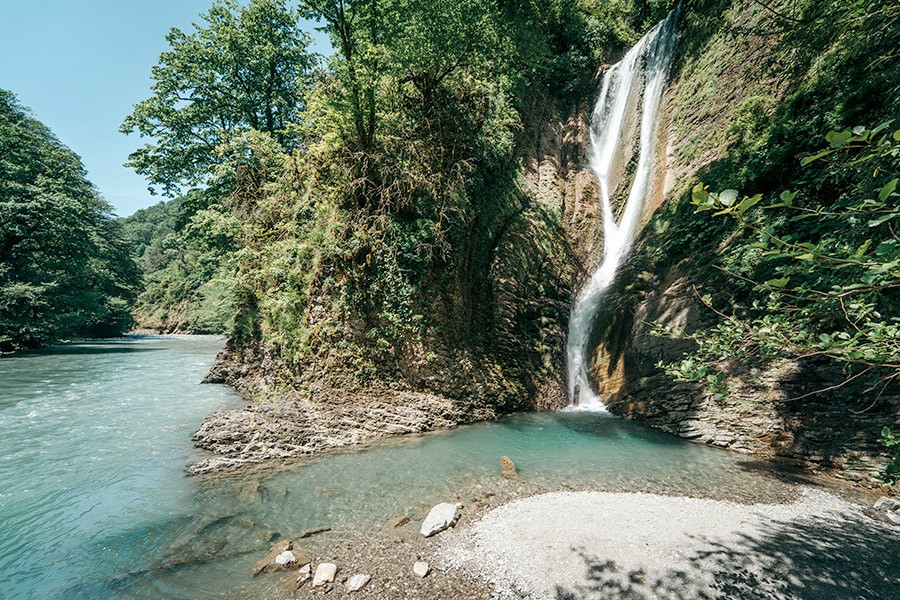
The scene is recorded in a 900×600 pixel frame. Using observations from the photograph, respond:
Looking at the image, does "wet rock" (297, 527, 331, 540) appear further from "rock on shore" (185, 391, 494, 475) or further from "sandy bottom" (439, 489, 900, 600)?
"rock on shore" (185, 391, 494, 475)

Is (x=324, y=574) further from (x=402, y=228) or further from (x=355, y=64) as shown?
(x=355, y=64)

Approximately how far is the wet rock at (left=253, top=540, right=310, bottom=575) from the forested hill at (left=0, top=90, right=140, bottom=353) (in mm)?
24286

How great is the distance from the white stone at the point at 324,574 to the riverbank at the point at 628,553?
0.09 meters

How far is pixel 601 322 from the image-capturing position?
11.5 metres

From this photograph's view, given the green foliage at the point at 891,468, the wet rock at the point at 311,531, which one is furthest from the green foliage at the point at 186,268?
the green foliage at the point at 891,468

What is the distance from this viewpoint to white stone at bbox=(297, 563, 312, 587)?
4.05m

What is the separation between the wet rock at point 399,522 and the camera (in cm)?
504

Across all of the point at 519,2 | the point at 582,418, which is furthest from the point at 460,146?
the point at 519,2

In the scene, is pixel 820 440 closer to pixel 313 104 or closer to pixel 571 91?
pixel 313 104

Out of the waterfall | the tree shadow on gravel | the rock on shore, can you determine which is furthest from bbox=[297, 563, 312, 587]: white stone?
the waterfall

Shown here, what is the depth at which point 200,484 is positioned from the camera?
19.5 ft

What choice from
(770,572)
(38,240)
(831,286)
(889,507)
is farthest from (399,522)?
Result: (38,240)

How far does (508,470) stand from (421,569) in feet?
9.23

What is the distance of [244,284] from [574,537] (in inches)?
427
